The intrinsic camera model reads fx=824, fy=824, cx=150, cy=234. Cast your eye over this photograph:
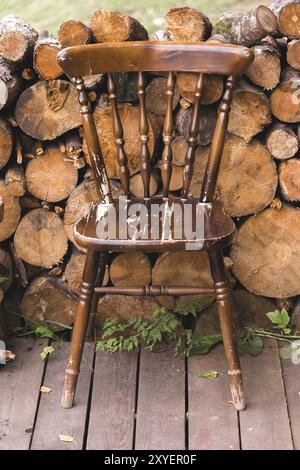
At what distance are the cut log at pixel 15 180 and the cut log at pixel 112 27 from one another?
0.60 m

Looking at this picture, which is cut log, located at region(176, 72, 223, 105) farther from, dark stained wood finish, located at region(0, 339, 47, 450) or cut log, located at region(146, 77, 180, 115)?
dark stained wood finish, located at region(0, 339, 47, 450)

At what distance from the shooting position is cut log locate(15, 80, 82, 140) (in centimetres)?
304

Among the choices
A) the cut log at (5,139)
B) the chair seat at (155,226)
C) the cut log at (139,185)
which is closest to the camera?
the chair seat at (155,226)

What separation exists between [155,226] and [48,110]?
0.62 metres

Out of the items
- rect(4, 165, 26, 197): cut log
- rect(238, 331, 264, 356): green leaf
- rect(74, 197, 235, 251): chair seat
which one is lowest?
rect(238, 331, 264, 356): green leaf

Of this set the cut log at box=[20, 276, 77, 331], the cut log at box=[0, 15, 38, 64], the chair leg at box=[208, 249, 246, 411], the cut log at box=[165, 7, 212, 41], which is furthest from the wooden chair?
the cut log at box=[20, 276, 77, 331]

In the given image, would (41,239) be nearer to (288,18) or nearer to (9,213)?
(9,213)

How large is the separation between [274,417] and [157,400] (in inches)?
17.0

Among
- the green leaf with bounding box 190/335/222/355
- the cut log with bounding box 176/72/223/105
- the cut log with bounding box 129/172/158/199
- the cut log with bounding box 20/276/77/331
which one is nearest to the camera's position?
the cut log with bounding box 176/72/223/105

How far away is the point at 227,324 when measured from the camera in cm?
292

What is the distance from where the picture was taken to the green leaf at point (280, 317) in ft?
10.8

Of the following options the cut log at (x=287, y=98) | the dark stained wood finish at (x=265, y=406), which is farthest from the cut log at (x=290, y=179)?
the dark stained wood finish at (x=265, y=406)

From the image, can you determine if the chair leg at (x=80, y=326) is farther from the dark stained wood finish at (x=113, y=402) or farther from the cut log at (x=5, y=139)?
the cut log at (x=5, y=139)

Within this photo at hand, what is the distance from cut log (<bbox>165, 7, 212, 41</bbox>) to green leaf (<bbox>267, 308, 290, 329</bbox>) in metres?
1.11
